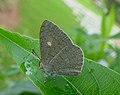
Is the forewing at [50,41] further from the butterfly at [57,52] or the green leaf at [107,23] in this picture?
the green leaf at [107,23]

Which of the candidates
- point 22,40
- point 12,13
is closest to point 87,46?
point 22,40

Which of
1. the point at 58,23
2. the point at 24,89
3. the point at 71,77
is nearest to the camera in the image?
the point at 71,77

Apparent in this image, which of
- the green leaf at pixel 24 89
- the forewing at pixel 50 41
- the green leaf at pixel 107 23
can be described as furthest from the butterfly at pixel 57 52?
the green leaf at pixel 107 23

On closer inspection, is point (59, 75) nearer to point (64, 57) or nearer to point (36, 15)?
point (64, 57)

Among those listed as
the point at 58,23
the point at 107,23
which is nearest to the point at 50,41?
the point at 107,23

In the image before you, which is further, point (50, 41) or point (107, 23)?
point (107, 23)

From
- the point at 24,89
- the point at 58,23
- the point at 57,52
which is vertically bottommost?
the point at 57,52

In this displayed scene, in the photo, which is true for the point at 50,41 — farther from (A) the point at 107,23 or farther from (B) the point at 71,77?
(A) the point at 107,23
